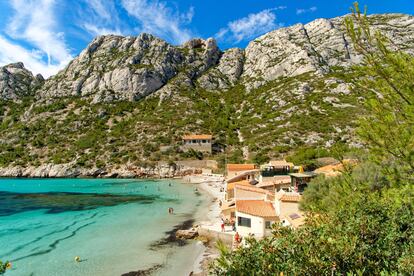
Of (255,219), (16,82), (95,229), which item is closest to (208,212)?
(95,229)

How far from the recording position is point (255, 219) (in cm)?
2438

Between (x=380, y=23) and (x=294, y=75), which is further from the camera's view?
(x=380, y=23)

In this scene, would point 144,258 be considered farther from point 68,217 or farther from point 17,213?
point 17,213

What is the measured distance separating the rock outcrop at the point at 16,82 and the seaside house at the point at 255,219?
427 feet

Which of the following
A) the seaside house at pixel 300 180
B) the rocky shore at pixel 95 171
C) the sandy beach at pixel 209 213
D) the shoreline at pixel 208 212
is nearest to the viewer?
the shoreline at pixel 208 212

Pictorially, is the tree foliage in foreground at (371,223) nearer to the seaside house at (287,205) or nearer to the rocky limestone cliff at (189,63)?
the seaside house at (287,205)

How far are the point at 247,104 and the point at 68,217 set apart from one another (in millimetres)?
77196

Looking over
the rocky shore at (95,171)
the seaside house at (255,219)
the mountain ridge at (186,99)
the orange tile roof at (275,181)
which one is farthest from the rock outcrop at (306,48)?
the seaside house at (255,219)

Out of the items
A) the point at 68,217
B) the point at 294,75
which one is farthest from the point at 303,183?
the point at 294,75

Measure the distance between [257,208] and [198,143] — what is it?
2404 inches

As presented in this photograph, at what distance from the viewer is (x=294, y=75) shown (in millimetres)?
108375

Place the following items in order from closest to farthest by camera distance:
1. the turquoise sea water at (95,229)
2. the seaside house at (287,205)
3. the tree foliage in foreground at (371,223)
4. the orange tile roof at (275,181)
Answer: the tree foliage in foreground at (371,223)
the turquoise sea water at (95,229)
the seaside house at (287,205)
the orange tile roof at (275,181)

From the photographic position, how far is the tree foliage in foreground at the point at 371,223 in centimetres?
522

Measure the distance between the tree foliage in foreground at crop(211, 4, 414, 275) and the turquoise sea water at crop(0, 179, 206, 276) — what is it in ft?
50.0
